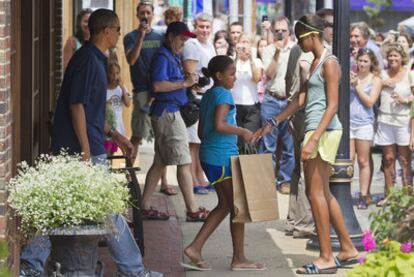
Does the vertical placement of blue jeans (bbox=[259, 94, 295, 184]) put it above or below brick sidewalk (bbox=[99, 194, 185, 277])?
above

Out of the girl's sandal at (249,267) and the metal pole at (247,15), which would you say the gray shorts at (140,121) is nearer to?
the girl's sandal at (249,267)

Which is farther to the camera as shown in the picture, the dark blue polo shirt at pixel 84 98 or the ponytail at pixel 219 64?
the ponytail at pixel 219 64

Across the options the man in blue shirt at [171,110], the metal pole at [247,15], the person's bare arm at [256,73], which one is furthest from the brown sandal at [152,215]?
the metal pole at [247,15]

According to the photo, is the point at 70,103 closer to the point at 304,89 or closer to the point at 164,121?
the point at 304,89

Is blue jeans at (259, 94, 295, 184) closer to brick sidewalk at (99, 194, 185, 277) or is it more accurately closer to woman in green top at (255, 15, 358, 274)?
brick sidewalk at (99, 194, 185, 277)

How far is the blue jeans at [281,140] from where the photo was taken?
1340cm

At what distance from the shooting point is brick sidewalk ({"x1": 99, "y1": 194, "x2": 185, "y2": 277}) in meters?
8.91

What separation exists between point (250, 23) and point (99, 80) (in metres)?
10.0

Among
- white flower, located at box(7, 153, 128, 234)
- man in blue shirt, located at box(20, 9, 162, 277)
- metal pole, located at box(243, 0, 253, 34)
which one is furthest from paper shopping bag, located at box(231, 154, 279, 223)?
metal pole, located at box(243, 0, 253, 34)

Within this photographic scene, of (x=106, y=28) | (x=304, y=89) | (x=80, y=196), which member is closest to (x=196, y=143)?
(x=304, y=89)

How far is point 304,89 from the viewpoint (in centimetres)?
902

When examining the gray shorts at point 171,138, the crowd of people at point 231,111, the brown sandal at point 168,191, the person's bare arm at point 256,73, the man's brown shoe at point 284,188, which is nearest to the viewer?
the crowd of people at point 231,111

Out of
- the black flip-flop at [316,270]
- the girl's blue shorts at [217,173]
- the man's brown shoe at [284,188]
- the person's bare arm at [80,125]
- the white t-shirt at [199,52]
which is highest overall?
the white t-shirt at [199,52]

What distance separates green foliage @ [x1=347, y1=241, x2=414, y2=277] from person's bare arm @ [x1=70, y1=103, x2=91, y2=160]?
111 inches
